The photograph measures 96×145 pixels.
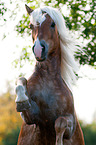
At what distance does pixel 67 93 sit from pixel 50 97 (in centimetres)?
26

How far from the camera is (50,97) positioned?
356 centimetres

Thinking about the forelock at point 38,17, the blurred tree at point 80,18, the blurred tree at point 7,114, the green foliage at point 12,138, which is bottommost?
the blurred tree at point 7,114

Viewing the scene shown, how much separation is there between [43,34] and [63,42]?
0.56 meters

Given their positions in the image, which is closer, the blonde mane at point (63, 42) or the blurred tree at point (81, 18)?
the blonde mane at point (63, 42)

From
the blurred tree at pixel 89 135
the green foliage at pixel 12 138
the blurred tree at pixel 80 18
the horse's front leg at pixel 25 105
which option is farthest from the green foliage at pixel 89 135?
the horse's front leg at pixel 25 105

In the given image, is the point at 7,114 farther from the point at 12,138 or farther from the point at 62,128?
the point at 62,128

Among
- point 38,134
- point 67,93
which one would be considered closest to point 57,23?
point 67,93

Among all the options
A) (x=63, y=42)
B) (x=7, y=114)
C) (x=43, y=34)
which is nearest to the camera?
(x=43, y=34)

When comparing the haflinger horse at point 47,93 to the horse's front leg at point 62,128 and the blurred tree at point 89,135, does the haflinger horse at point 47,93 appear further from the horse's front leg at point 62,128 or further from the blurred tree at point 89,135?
the blurred tree at point 89,135

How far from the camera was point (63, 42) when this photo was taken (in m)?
4.01

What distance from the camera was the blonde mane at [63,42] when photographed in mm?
3650

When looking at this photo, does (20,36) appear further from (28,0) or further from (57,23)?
(57,23)

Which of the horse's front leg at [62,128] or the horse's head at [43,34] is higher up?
the horse's head at [43,34]

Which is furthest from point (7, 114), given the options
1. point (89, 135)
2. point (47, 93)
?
point (47, 93)
